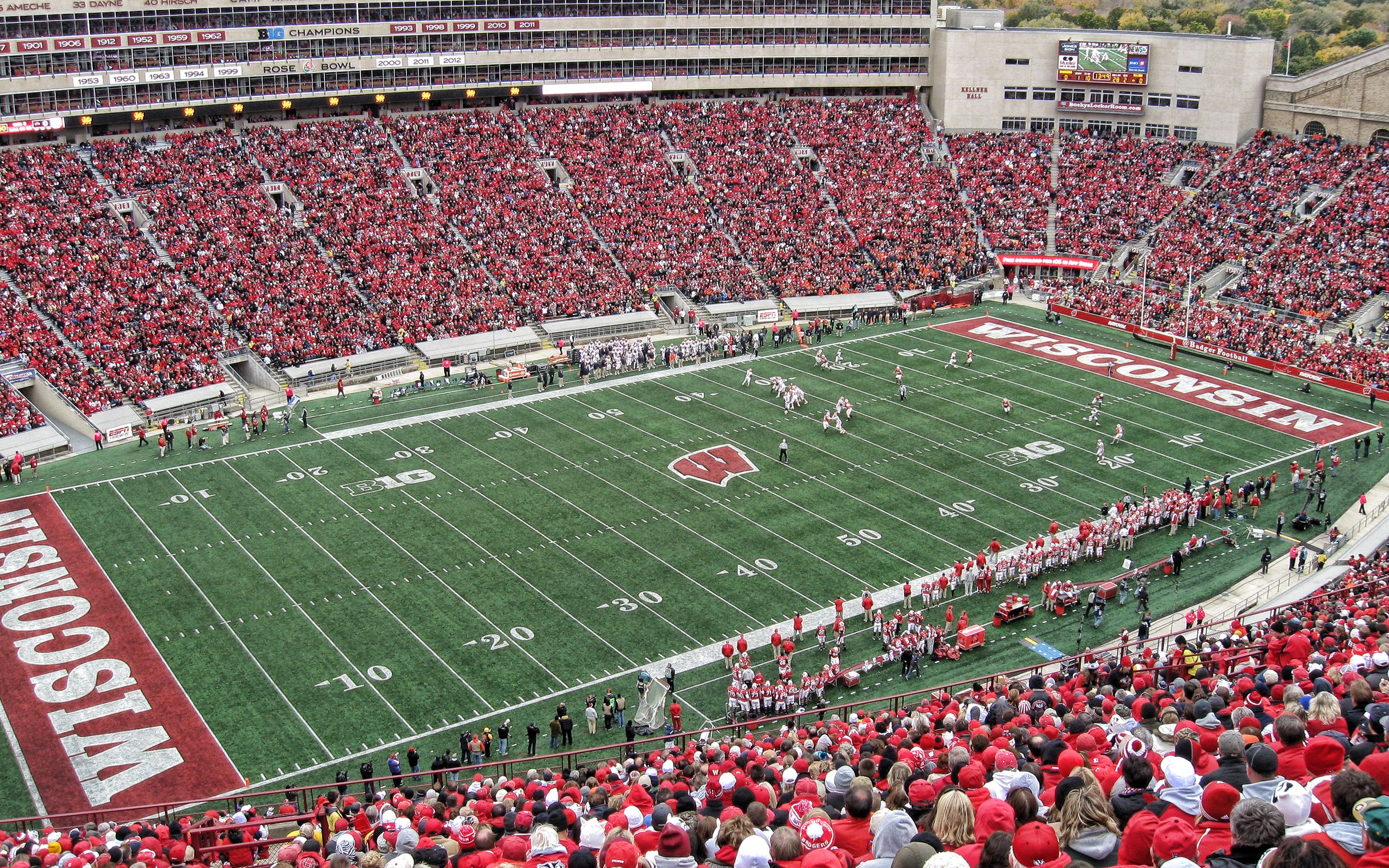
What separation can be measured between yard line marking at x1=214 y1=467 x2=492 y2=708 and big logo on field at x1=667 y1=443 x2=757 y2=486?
10.3m

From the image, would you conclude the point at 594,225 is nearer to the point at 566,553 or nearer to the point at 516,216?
the point at 516,216

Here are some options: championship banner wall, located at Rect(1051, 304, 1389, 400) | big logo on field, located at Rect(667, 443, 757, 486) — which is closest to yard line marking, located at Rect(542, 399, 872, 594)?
big logo on field, located at Rect(667, 443, 757, 486)

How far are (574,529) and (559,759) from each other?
10.8m

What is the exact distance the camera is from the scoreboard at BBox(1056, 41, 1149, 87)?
63.5 meters

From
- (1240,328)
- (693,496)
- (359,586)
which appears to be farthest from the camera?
(1240,328)

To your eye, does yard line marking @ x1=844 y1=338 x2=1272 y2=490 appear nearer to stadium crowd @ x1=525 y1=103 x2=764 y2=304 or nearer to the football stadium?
the football stadium

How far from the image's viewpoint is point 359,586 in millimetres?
30766

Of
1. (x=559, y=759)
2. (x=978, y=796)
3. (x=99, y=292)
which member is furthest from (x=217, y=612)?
(x=978, y=796)

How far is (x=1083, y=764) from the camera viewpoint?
10.5 m

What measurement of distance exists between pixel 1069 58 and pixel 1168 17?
2076 inches

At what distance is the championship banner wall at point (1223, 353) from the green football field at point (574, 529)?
0.94 meters

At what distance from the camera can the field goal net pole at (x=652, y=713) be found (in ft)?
81.4

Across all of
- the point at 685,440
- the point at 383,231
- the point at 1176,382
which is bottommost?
the point at 685,440

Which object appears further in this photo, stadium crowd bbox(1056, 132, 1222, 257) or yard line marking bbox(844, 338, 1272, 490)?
stadium crowd bbox(1056, 132, 1222, 257)
